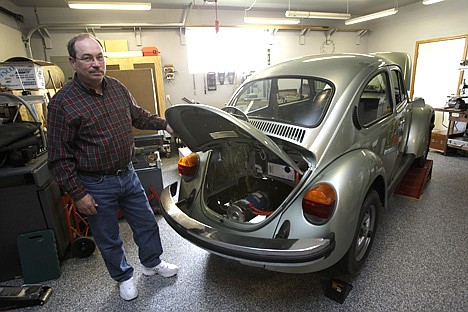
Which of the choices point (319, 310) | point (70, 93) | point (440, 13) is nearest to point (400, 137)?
point (319, 310)

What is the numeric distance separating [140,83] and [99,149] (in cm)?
274

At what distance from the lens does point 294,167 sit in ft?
4.62

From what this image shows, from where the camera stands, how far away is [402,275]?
179cm

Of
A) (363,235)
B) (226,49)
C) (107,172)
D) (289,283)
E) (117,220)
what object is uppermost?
(226,49)

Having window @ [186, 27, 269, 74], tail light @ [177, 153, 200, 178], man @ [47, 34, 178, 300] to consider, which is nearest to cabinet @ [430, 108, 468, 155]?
window @ [186, 27, 269, 74]

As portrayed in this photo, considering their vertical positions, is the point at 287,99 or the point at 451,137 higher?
the point at 287,99

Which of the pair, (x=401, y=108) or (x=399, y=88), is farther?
(x=399, y=88)

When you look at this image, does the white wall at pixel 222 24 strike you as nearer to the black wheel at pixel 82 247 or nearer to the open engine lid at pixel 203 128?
the black wheel at pixel 82 247

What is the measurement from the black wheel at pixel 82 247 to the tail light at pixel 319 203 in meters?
1.74

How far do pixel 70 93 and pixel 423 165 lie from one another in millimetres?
3784

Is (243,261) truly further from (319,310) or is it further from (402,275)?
(402,275)

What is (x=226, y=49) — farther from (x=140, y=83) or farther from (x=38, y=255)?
(x=38, y=255)

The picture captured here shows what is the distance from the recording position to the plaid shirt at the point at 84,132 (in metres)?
1.35

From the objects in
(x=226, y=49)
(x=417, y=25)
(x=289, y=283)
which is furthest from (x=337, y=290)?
(x=417, y=25)
